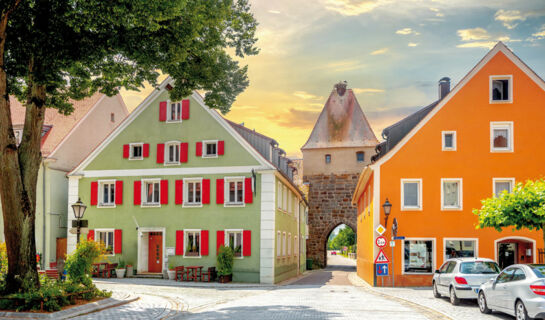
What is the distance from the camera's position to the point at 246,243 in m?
29.6

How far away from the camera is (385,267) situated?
26.1m

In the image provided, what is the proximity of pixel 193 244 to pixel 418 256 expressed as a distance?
38.2 feet

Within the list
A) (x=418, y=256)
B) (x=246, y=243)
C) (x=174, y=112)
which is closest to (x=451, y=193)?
(x=418, y=256)

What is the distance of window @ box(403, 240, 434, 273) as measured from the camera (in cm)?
2611

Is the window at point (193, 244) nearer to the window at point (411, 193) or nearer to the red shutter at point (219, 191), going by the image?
the red shutter at point (219, 191)

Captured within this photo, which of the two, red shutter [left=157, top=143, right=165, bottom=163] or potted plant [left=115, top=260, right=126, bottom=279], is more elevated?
red shutter [left=157, top=143, right=165, bottom=163]

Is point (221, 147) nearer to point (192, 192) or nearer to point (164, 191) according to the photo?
point (192, 192)

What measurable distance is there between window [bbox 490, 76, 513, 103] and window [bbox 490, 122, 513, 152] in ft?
3.64

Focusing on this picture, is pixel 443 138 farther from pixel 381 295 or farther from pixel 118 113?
pixel 118 113

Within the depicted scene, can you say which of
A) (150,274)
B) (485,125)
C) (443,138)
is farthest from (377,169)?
(150,274)

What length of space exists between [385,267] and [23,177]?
639 inches

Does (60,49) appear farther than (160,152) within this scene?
No

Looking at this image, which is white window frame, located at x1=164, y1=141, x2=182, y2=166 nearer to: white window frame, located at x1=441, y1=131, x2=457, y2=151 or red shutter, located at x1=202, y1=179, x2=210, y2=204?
red shutter, located at x1=202, y1=179, x2=210, y2=204

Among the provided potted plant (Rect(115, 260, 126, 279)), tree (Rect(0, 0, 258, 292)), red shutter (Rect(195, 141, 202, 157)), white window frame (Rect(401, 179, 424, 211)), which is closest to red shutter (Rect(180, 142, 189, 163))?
red shutter (Rect(195, 141, 202, 157))
